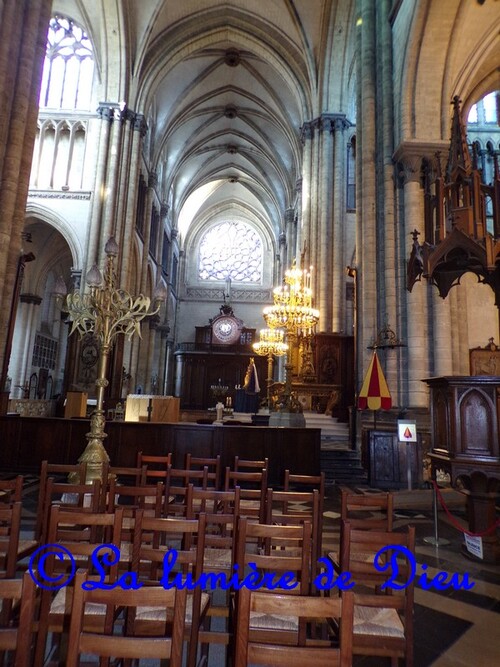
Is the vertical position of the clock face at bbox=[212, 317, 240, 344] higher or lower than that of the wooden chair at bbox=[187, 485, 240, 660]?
higher

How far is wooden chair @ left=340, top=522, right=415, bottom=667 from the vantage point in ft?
7.35

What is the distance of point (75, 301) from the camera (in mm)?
6371

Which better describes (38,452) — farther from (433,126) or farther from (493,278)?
(433,126)

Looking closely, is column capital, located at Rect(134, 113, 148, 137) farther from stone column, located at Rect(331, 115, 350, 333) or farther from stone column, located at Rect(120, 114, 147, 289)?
stone column, located at Rect(331, 115, 350, 333)

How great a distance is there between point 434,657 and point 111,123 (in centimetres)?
1940

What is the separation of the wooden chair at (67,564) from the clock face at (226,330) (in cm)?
2860

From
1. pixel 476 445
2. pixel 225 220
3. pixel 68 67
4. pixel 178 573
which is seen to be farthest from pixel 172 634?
pixel 225 220

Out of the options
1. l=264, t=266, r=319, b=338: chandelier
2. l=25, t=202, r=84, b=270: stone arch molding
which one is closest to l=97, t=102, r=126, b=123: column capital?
l=25, t=202, r=84, b=270: stone arch molding

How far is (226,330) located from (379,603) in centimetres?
2970

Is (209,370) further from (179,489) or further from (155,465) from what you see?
(179,489)

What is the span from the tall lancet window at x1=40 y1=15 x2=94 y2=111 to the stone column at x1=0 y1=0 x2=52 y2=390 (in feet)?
32.1

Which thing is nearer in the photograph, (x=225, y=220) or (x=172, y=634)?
(x=172, y=634)

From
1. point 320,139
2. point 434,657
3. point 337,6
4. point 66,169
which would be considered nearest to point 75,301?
point 434,657

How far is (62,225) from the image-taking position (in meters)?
17.2
